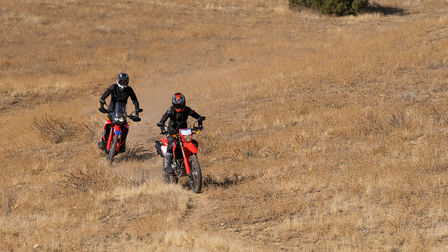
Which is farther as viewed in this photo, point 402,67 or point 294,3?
point 294,3

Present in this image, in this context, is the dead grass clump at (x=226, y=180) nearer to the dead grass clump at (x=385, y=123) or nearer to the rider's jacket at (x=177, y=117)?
the rider's jacket at (x=177, y=117)

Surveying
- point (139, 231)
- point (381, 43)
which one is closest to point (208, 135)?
point (139, 231)

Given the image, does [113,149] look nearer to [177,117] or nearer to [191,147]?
[177,117]

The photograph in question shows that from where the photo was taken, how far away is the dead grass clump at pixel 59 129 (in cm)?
1599

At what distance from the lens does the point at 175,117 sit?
10609mm

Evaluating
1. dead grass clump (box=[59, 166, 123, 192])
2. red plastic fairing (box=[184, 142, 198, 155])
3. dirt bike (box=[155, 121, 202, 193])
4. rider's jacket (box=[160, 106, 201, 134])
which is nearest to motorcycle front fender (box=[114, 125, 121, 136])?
dead grass clump (box=[59, 166, 123, 192])

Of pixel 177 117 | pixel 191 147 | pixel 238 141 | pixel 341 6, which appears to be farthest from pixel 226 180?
pixel 341 6

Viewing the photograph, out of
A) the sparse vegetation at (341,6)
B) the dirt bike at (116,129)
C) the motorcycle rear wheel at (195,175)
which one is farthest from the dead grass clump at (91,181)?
the sparse vegetation at (341,6)

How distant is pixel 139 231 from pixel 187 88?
14129mm

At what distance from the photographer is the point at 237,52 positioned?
28.8 metres

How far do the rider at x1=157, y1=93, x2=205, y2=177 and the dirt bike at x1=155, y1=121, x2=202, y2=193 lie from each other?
0.08 m

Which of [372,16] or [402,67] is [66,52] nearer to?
[402,67]

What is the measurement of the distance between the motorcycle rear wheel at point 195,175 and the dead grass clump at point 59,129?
22.3 ft

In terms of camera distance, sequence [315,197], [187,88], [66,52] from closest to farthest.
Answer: [315,197] < [187,88] < [66,52]
